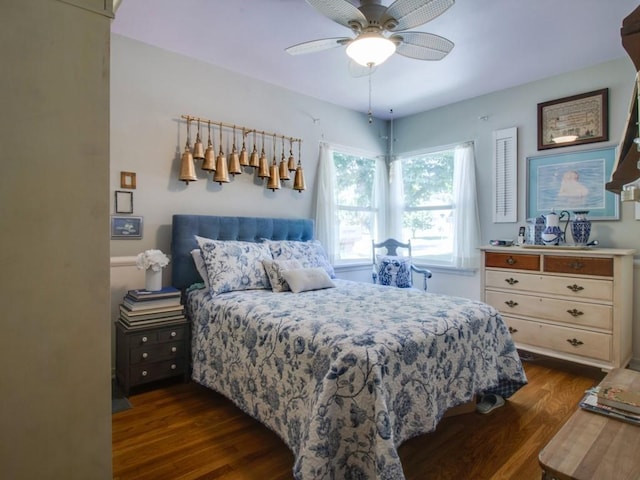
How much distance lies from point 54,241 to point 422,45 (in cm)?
232

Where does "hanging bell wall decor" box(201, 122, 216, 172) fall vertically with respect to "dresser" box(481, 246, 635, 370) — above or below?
above

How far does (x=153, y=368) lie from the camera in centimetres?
254

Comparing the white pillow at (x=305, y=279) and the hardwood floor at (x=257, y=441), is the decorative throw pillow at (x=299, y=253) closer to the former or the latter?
the white pillow at (x=305, y=279)

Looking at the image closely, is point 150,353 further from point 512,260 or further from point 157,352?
point 512,260

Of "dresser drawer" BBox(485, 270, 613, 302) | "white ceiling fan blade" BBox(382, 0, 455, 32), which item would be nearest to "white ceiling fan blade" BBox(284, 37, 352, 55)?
"white ceiling fan blade" BBox(382, 0, 455, 32)

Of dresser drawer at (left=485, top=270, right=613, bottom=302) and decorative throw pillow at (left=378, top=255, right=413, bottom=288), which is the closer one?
dresser drawer at (left=485, top=270, right=613, bottom=302)

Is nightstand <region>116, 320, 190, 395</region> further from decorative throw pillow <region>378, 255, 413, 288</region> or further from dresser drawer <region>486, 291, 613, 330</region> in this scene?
dresser drawer <region>486, 291, 613, 330</region>

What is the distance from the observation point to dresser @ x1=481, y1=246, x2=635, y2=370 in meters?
2.72

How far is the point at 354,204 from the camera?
14.8 ft

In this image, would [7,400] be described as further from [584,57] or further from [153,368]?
[584,57]

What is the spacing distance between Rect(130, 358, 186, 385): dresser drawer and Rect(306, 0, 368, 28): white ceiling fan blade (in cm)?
250

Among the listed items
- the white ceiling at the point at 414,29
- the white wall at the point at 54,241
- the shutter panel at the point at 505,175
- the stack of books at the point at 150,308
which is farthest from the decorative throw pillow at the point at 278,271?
the shutter panel at the point at 505,175

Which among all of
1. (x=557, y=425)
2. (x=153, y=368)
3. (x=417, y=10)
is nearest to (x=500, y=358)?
(x=557, y=425)

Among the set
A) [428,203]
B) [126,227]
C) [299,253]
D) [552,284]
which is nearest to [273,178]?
[299,253]
